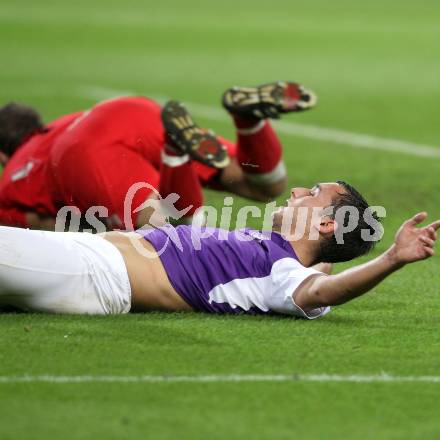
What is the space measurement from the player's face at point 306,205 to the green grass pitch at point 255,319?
0.43 m

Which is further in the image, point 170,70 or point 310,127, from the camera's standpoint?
point 170,70

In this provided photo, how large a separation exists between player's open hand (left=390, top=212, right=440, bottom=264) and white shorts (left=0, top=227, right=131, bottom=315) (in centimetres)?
121

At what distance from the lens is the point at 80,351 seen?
5305mm

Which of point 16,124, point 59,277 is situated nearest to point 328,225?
point 59,277

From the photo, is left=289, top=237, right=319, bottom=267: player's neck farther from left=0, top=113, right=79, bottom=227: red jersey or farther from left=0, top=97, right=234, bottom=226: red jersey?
left=0, top=113, right=79, bottom=227: red jersey

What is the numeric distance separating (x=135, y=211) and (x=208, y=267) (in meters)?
1.92

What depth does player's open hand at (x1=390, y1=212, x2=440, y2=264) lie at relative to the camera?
5336 mm

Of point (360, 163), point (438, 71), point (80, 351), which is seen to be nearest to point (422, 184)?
point (360, 163)

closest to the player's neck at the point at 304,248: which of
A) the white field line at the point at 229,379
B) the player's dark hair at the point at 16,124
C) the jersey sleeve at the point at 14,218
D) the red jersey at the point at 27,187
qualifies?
the white field line at the point at 229,379

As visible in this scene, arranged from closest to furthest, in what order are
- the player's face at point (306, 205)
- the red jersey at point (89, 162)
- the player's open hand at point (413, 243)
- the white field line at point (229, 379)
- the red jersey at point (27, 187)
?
the white field line at point (229, 379), the player's open hand at point (413, 243), the player's face at point (306, 205), the red jersey at point (89, 162), the red jersey at point (27, 187)

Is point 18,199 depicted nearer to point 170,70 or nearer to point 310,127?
point 310,127

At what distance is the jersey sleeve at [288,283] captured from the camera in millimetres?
5703

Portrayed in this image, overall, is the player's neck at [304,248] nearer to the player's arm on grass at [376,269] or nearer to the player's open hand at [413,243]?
the player's arm on grass at [376,269]

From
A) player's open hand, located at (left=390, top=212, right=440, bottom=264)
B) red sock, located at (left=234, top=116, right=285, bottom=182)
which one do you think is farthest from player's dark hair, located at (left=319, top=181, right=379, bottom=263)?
red sock, located at (left=234, top=116, right=285, bottom=182)
